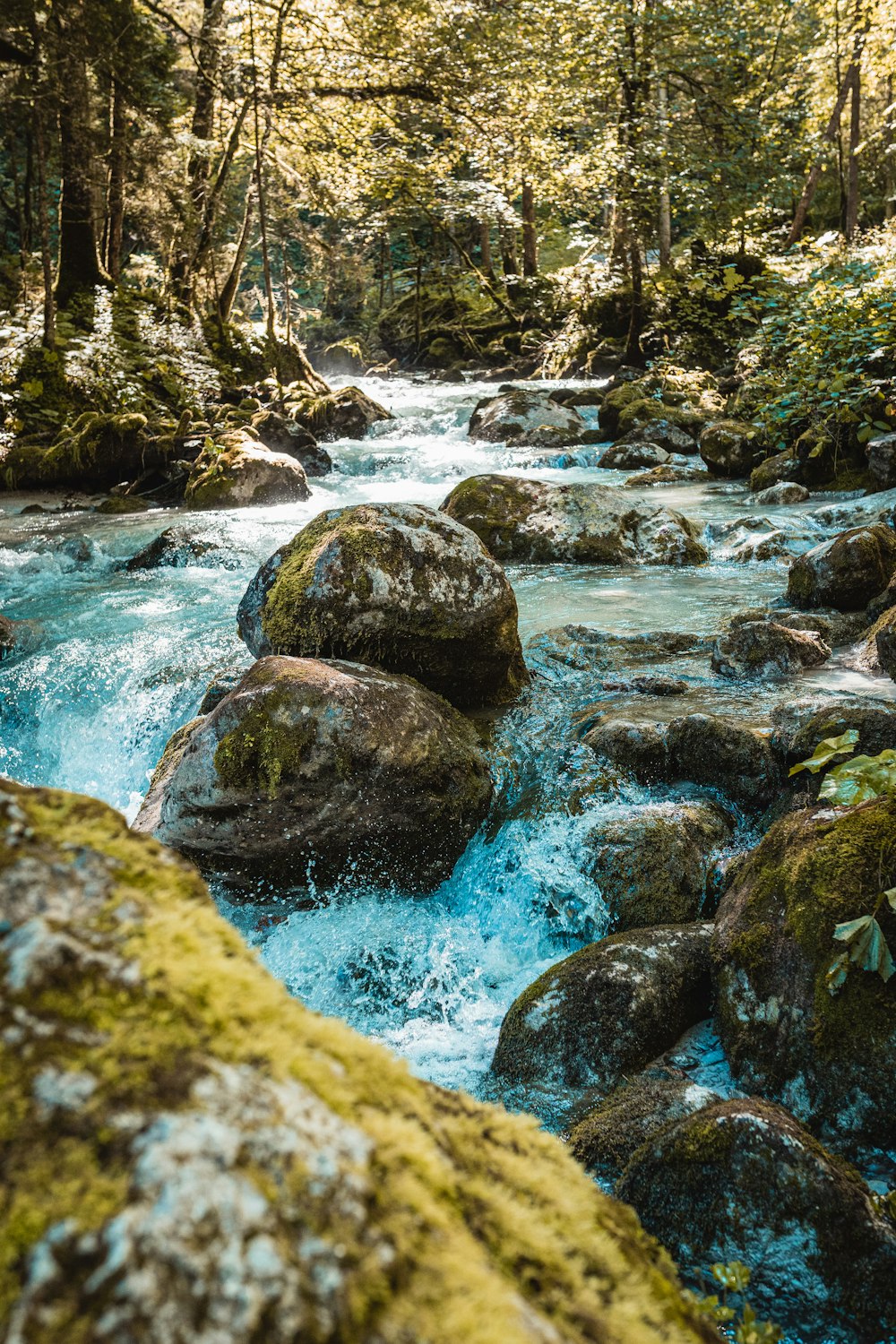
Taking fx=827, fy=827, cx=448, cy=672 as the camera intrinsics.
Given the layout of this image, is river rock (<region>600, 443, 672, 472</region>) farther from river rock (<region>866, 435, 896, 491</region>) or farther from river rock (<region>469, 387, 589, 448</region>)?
river rock (<region>866, 435, 896, 491</region>)

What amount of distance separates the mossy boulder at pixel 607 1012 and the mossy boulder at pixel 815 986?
208 millimetres

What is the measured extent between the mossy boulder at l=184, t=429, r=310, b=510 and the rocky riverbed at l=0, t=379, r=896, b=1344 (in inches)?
180

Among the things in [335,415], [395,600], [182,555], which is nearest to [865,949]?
[395,600]

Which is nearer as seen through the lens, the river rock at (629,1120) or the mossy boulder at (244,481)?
the river rock at (629,1120)

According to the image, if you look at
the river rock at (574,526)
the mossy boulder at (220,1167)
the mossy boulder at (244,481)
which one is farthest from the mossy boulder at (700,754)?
the mossy boulder at (244,481)

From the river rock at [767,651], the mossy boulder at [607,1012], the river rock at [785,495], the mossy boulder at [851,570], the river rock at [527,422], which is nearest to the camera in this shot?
the mossy boulder at [607,1012]

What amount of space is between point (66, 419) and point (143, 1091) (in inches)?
672

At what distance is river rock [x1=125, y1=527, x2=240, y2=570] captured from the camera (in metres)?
10.3

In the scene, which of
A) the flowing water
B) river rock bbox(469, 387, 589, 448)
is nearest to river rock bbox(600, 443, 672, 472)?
river rock bbox(469, 387, 589, 448)

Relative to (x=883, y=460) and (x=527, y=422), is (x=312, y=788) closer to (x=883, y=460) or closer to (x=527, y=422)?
(x=883, y=460)

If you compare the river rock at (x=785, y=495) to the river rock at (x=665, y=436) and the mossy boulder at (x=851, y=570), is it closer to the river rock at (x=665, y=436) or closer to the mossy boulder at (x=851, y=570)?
the mossy boulder at (x=851, y=570)

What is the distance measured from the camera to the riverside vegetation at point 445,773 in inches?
33.7

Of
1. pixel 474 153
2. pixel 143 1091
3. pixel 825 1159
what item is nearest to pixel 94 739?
pixel 825 1159

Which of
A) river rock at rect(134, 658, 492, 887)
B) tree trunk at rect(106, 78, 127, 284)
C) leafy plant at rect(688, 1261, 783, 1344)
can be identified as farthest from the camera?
tree trunk at rect(106, 78, 127, 284)
